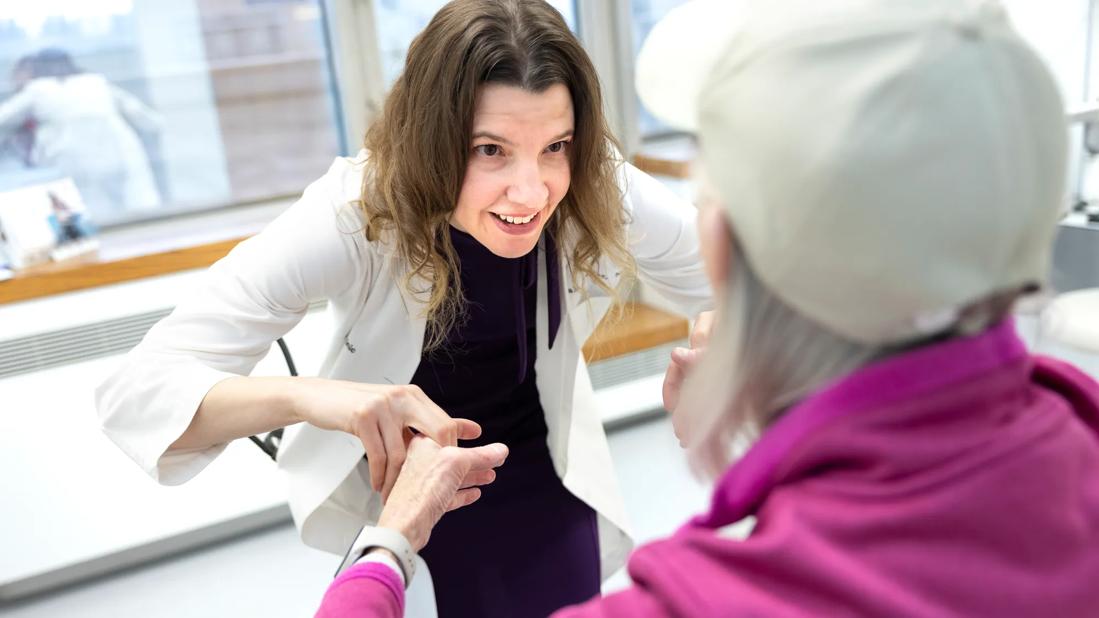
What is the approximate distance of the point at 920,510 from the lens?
2.17 ft

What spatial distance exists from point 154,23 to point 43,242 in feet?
2.61

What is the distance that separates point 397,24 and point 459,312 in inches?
79.9

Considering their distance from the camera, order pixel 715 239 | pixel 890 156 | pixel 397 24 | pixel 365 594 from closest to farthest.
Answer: pixel 890 156
pixel 715 239
pixel 365 594
pixel 397 24

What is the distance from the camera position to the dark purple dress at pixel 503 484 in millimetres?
1731

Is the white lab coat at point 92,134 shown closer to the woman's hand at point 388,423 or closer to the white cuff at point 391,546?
the woman's hand at point 388,423

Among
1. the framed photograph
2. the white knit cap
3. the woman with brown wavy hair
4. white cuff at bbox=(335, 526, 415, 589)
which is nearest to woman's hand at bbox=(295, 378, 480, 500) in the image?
the woman with brown wavy hair

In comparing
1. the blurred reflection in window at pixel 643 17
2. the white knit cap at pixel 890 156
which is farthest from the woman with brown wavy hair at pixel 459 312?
the blurred reflection in window at pixel 643 17

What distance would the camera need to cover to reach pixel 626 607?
72 cm

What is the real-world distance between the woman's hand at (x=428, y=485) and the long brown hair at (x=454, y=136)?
38 centimetres

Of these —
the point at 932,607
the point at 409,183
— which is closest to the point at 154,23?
the point at 409,183

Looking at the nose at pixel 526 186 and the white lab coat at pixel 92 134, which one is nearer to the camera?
the nose at pixel 526 186

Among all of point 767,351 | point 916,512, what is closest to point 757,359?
point 767,351

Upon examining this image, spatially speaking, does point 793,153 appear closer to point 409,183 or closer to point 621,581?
point 409,183

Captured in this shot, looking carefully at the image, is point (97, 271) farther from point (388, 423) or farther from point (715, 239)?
point (715, 239)
